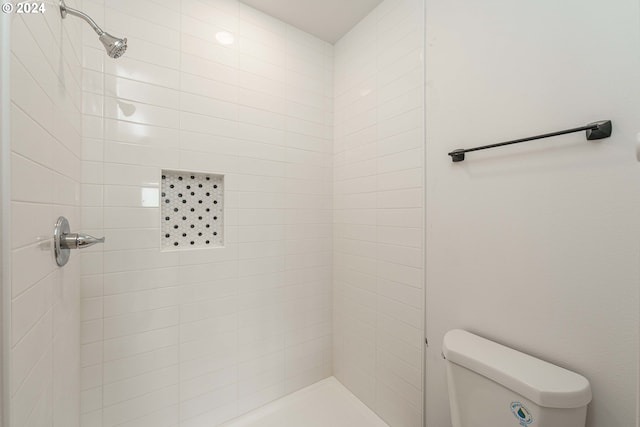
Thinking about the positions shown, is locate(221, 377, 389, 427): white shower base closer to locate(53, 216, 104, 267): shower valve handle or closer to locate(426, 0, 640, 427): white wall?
locate(426, 0, 640, 427): white wall

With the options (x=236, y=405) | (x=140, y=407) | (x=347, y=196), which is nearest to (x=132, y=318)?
(x=140, y=407)

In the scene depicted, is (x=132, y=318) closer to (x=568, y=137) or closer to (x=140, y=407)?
(x=140, y=407)

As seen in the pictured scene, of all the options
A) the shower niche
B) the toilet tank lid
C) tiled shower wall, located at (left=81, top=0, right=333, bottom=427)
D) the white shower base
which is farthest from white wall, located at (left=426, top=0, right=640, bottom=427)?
the shower niche

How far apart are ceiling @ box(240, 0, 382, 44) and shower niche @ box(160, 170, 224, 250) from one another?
109 centimetres

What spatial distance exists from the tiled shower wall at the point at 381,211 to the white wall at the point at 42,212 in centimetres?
137

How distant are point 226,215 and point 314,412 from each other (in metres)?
1.32

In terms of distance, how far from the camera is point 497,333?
100cm

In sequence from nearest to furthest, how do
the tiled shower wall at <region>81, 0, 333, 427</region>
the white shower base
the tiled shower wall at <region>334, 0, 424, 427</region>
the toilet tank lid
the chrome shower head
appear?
the toilet tank lid, the chrome shower head, the tiled shower wall at <region>81, 0, 333, 427</region>, the tiled shower wall at <region>334, 0, 424, 427</region>, the white shower base

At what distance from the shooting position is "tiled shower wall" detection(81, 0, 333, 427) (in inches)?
44.8

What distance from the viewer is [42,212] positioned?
662 mm

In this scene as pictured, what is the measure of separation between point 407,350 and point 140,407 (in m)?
1.36

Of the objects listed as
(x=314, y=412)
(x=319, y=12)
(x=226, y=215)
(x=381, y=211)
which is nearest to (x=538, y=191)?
(x=381, y=211)

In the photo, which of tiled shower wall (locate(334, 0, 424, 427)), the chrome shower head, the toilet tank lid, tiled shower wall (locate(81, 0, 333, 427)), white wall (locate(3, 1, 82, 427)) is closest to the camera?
white wall (locate(3, 1, 82, 427))

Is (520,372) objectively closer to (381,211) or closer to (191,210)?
(381,211)
